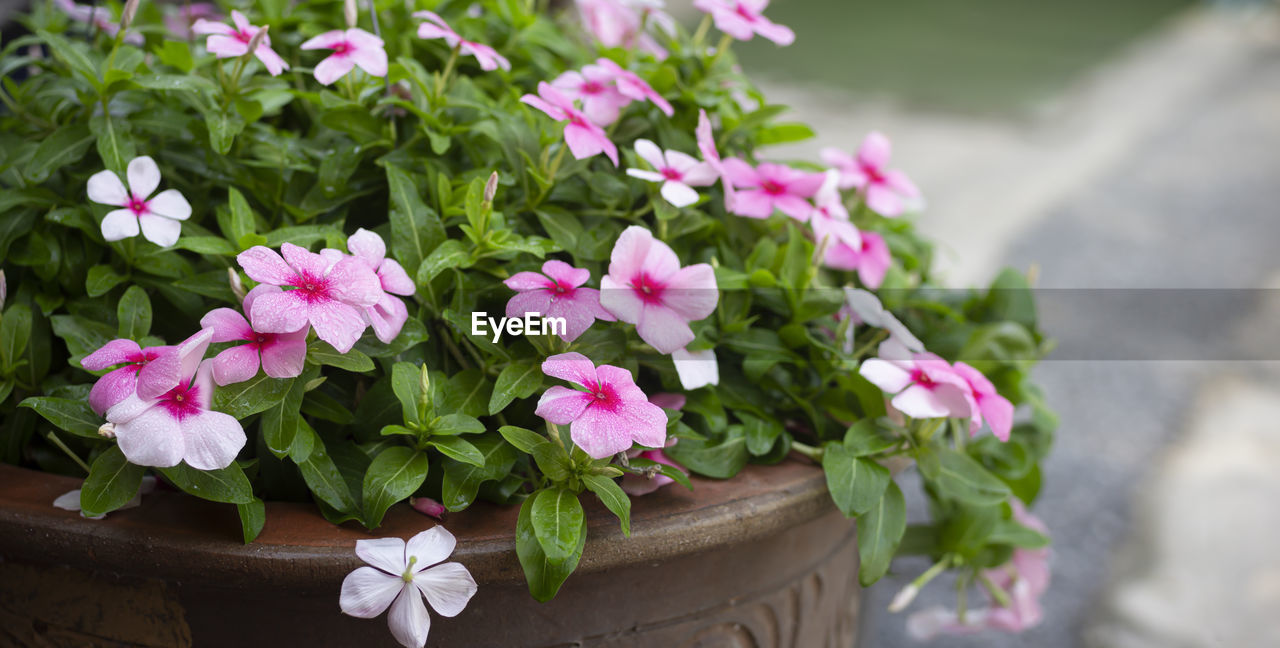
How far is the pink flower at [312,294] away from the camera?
1.87 feet

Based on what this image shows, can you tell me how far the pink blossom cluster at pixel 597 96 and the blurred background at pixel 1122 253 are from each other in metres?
0.49

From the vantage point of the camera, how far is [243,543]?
0.61 m

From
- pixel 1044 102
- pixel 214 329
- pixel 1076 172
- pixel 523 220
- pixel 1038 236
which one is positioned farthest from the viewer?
pixel 1044 102

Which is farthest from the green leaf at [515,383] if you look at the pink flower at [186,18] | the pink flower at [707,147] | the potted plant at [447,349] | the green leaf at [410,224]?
the pink flower at [186,18]

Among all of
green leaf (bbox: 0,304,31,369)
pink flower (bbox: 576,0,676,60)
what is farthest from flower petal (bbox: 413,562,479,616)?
pink flower (bbox: 576,0,676,60)

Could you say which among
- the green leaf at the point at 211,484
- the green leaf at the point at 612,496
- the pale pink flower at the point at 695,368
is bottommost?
the green leaf at the point at 211,484

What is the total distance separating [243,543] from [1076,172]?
371 cm

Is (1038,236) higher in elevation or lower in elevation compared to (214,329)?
lower

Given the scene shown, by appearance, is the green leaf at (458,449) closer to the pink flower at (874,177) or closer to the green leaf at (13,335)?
the green leaf at (13,335)

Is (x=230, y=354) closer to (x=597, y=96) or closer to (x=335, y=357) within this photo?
(x=335, y=357)

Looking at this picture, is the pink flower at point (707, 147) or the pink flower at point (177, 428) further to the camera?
the pink flower at point (707, 147)

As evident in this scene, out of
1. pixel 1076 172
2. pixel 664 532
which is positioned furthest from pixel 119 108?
pixel 1076 172

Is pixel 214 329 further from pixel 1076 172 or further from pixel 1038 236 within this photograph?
pixel 1076 172

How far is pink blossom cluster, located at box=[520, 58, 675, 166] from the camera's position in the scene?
0.74 meters
